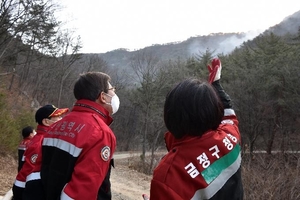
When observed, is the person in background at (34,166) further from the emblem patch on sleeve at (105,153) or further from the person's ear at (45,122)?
the emblem patch on sleeve at (105,153)

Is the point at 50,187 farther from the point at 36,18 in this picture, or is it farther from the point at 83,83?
the point at 36,18

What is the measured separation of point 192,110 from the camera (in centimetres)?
177

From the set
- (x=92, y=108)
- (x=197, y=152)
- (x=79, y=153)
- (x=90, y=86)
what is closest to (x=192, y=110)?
(x=197, y=152)

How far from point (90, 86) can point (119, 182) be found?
47.2 feet

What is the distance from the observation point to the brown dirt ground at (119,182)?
10.5 m

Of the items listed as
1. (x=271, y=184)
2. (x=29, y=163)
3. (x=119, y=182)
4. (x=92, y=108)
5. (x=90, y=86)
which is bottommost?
(x=119, y=182)

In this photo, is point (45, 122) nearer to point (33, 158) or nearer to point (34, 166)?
point (33, 158)

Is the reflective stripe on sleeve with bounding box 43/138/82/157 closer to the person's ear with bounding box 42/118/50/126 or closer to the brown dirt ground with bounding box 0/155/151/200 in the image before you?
the person's ear with bounding box 42/118/50/126

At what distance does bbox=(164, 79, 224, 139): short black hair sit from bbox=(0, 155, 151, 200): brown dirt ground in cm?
772

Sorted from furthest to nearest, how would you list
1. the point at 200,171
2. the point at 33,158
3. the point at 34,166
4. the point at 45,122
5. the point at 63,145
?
the point at 45,122 → the point at 33,158 → the point at 34,166 → the point at 63,145 → the point at 200,171

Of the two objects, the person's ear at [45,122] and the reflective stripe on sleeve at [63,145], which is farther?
the person's ear at [45,122]

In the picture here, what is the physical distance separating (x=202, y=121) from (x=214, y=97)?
0.15m

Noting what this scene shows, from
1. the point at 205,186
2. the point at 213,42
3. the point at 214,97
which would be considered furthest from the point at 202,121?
the point at 213,42

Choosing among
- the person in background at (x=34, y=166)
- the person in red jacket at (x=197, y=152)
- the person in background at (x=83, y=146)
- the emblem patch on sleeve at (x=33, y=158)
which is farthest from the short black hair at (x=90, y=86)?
the person in red jacket at (x=197, y=152)
